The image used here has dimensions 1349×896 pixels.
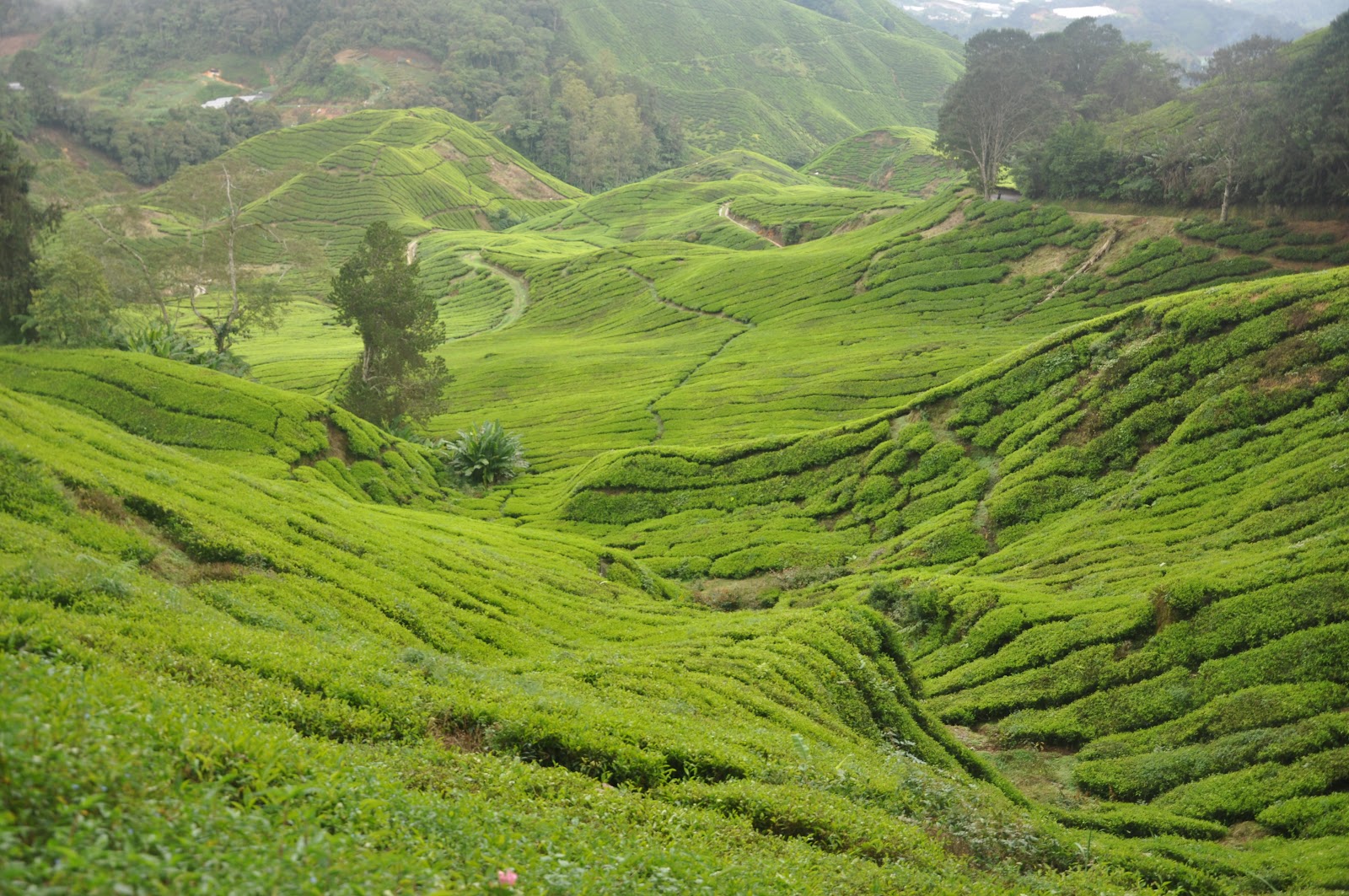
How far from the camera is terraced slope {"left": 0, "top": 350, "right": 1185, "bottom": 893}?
17.6 ft

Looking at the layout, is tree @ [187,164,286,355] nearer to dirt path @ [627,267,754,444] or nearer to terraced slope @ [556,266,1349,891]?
terraced slope @ [556,266,1349,891]

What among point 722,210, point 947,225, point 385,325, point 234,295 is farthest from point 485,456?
point 722,210

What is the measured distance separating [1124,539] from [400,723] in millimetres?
20649

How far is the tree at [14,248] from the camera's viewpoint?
34.7 m

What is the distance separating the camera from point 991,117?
8256 centimetres

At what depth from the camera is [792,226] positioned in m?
112

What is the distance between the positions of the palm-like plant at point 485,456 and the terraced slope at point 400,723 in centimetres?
2287

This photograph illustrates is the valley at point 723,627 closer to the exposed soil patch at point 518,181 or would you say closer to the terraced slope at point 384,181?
the terraced slope at point 384,181

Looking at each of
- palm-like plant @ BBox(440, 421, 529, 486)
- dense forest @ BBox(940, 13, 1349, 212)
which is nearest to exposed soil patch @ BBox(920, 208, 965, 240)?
dense forest @ BBox(940, 13, 1349, 212)

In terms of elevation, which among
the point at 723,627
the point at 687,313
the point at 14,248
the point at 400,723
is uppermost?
the point at 14,248

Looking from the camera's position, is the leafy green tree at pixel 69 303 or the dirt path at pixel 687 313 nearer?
the leafy green tree at pixel 69 303

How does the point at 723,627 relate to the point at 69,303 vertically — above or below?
below

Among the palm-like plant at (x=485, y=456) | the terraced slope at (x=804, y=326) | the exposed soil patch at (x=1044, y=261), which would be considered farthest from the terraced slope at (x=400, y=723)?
the exposed soil patch at (x=1044, y=261)

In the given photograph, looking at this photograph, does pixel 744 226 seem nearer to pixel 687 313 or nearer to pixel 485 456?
pixel 687 313
